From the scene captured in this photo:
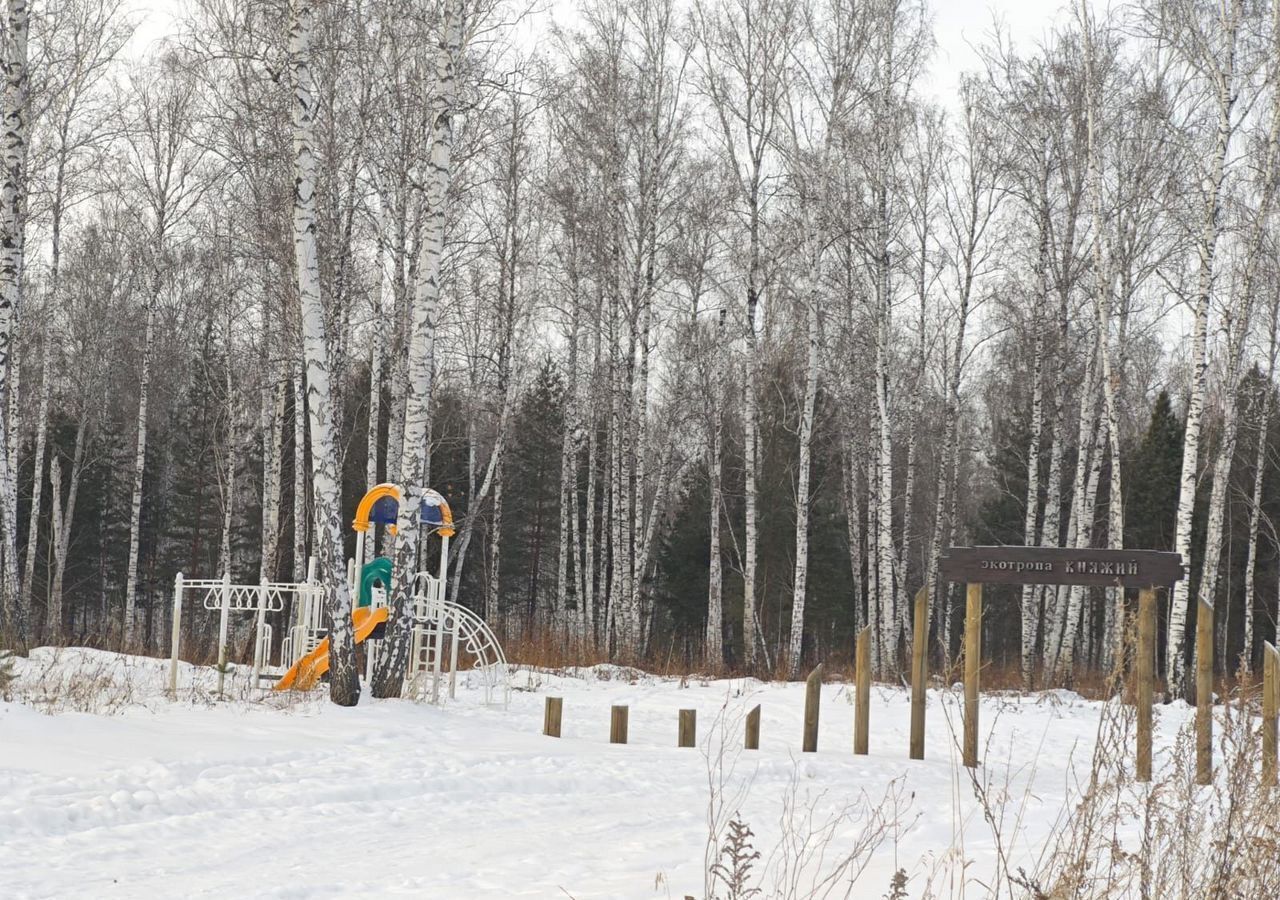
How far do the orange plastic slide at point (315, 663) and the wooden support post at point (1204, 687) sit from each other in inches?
326

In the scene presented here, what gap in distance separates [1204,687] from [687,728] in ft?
14.4

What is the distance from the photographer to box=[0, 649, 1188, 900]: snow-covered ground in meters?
5.31

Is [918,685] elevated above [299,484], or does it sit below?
below

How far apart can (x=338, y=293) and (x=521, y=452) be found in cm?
1866

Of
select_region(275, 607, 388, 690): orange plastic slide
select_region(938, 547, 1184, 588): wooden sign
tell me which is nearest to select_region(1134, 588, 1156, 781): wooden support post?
select_region(938, 547, 1184, 588): wooden sign

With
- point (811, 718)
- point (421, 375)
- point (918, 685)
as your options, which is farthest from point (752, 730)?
point (421, 375)

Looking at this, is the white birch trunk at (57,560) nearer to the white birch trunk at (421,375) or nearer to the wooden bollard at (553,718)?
the white birch trunk at (421,375)

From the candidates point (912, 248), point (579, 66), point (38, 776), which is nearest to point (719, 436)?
point (912, 248)

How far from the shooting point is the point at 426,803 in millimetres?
7207

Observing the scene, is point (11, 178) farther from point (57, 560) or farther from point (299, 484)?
point (57, 560)

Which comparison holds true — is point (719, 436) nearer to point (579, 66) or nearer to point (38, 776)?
point (579, 66)

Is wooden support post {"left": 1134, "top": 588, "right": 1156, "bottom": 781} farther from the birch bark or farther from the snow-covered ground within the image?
the birch bark

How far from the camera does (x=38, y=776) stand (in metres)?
6.46

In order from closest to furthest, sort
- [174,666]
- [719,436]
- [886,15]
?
[174,666]
[886,15]
[719,436]
